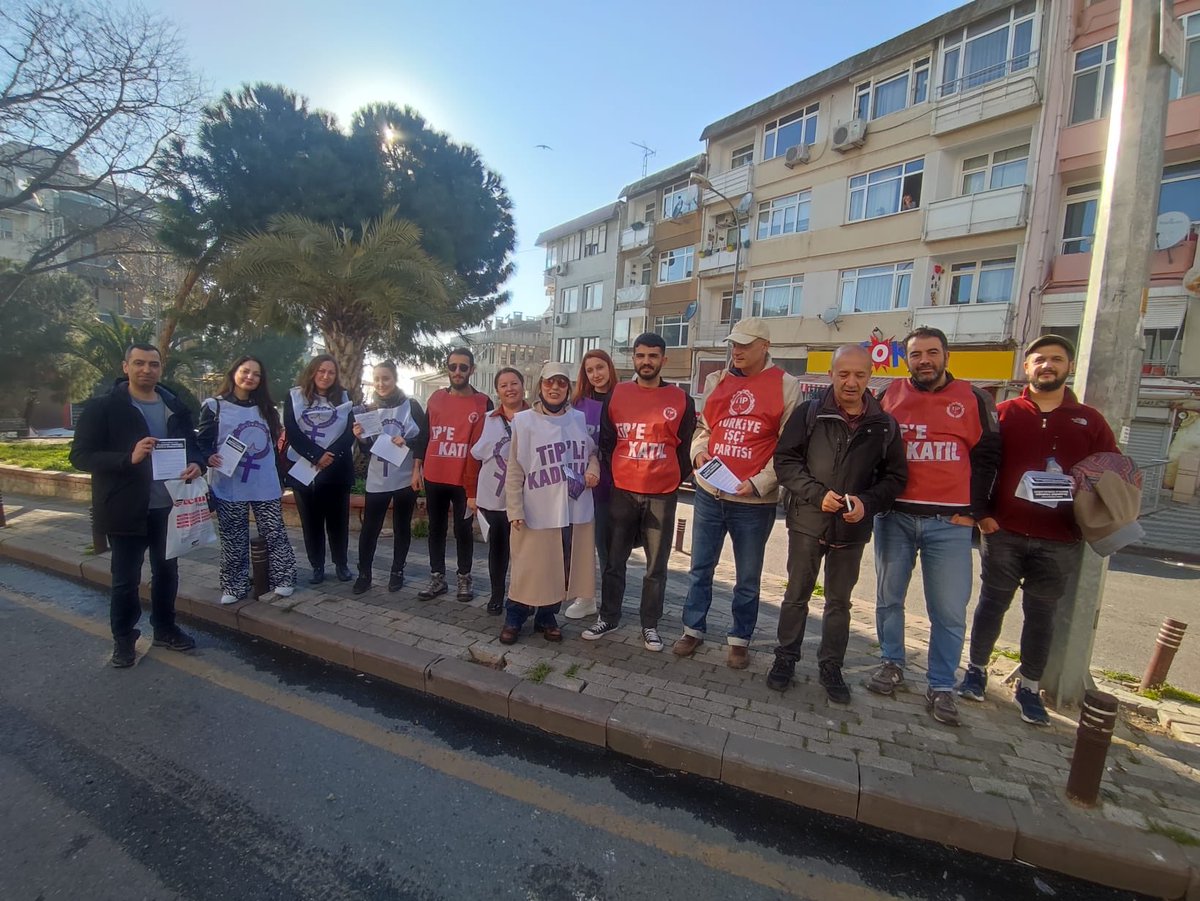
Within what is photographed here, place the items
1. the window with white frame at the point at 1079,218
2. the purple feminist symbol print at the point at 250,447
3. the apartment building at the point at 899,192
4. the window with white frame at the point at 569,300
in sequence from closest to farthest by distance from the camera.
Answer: the purple feminist symbol print at the point at 250,447 < the window with white frame at the point at 1079,218 < the apartment building at the point at 899,192 < the window with white frame at the point at 569,300

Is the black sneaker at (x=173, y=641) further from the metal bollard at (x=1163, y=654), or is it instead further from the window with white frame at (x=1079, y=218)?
the window with white frame at (x=1079, y=218)

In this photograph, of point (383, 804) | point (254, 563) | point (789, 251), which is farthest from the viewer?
point (789, 251)

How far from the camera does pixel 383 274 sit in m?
9.95

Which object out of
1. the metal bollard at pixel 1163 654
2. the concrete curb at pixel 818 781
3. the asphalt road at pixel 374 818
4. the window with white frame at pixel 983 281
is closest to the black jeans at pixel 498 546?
the concrete curb at pixel 818 781

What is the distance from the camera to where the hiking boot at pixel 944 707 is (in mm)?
3299

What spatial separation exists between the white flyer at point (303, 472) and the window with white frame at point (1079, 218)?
19.2m

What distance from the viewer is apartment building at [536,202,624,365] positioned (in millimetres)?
33000

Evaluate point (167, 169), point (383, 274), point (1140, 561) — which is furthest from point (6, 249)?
point (1140, 561)

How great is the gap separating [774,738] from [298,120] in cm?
1611

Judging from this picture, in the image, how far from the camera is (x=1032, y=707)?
3.36 metres

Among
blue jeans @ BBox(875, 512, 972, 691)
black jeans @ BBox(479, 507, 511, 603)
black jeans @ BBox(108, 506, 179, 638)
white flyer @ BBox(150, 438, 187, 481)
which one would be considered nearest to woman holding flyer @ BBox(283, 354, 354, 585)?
white flyer @ BBox(150, 438, 187, 481)

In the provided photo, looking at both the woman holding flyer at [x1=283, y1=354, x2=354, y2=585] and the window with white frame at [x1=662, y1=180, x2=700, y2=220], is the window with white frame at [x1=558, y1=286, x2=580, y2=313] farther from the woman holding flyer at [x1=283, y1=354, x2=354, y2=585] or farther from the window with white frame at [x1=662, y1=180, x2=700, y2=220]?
the woman holding flyer at [x1=283, y1=354, x2=354, y2=585]

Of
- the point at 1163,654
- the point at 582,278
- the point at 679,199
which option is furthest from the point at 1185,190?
the point at 582,278

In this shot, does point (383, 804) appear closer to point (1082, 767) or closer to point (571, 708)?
point (571, 708)
